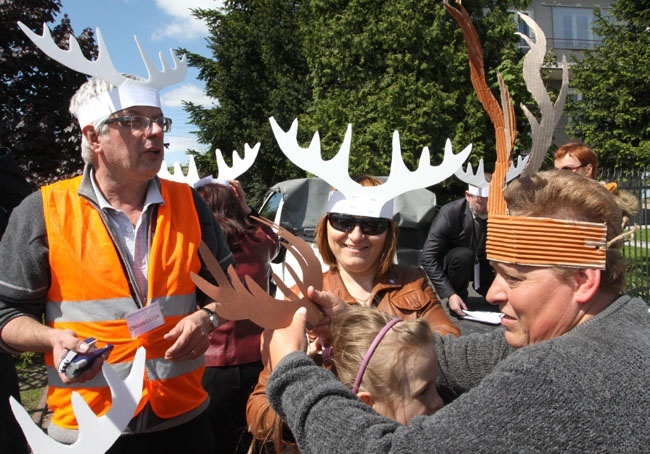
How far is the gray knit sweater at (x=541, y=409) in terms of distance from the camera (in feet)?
3.33

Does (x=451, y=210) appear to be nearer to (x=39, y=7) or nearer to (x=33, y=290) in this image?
(x=33, y=290)

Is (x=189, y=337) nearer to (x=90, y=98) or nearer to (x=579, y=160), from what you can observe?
(x=90, y=98)

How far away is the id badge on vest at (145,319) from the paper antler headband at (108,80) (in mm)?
734

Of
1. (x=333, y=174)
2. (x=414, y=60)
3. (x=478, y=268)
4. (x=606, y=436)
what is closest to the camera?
(x=606, y=436)

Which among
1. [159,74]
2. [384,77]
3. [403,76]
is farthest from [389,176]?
[384,77]

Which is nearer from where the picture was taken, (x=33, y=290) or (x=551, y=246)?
(x=551, y=246)

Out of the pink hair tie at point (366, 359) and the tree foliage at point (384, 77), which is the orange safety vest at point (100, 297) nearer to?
the pink hair tie at point (366, 359)

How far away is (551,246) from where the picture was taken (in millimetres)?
1259

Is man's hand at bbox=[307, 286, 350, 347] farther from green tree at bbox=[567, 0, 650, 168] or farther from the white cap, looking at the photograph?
green tree at bbox=[567, 0, 650, 168]

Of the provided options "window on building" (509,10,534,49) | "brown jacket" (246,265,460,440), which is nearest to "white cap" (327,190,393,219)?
"brown jacket" (246,265,460,440)

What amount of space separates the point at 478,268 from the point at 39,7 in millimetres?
7019

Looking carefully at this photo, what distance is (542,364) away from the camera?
106 centimetres

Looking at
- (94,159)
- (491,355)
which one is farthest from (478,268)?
(94,159)

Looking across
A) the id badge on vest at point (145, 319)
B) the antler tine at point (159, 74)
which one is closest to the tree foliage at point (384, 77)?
the antler tine at point (159, 74)
